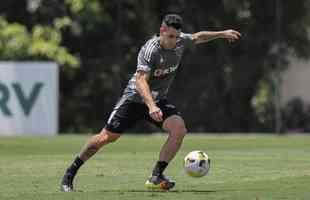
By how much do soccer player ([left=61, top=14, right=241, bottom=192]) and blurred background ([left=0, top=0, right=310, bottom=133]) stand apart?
74.6 ft

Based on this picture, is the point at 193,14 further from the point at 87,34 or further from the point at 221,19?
the point at 87,34

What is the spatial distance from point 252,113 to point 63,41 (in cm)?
725

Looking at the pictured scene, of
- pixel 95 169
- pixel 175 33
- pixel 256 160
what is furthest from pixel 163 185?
pixel 256 160

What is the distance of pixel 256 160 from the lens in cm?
1861

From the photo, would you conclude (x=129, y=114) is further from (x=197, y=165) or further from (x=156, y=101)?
(x=197, y=165)

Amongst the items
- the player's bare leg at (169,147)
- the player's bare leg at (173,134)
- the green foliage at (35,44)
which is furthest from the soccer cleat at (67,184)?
the green foliage at (35,44)

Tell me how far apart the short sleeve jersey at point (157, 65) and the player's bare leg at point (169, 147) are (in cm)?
36

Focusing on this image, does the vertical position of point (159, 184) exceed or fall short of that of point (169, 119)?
it falls short

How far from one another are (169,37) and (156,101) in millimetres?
827

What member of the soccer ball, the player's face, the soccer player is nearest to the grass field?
the soccer ball

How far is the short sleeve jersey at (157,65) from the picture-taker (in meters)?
12.6

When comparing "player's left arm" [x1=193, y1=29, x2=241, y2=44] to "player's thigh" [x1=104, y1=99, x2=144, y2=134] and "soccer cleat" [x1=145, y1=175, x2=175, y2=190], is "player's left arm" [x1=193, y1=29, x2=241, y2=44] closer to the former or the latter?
"player's thigh" [x1=104, y1=99, x2=144, y2=134]

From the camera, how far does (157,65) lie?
499 inches

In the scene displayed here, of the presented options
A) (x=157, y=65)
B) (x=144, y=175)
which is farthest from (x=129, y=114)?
(x=144, y=175)
